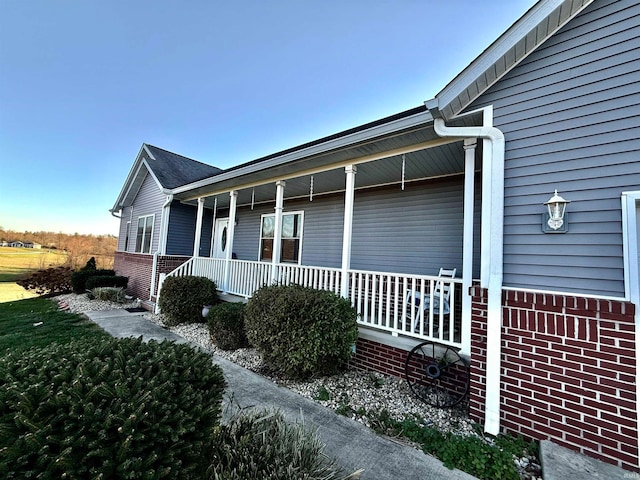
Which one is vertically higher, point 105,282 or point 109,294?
point 105,282

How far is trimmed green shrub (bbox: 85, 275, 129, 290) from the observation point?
34.6ft

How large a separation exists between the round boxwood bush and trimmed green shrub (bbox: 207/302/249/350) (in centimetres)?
117

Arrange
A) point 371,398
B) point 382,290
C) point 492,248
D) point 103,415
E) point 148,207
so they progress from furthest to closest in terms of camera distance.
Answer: point 148,207, point 382,290, point 371,398, point 492,248, point 103,415

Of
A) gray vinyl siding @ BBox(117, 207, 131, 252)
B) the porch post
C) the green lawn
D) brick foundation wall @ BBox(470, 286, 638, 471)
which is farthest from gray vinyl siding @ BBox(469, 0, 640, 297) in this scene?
gray vinyl siding @ BBox(117, 207, 131, 252)

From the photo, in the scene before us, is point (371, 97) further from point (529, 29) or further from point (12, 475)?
point (12, 475)

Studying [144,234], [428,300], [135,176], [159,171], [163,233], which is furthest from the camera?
[135,176]

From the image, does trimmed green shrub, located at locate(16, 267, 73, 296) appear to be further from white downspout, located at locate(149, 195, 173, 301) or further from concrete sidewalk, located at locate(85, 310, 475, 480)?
concrete sidewalk, located at locate(85, 310, 475, 480)

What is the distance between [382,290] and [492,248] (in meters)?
1.75

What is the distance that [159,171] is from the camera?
10266 mm

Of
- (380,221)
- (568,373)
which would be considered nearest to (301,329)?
(568,373)

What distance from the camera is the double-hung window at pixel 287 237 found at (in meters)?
8.28

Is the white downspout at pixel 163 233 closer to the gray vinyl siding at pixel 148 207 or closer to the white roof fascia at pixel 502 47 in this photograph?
the gray vinyl siding at pixel 148 207

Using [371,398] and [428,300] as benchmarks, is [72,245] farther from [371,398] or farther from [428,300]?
[428,300]

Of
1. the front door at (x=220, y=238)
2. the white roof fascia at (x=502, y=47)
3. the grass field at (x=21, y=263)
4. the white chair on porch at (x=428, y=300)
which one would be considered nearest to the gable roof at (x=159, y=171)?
the front door at (x=220, y=238)
